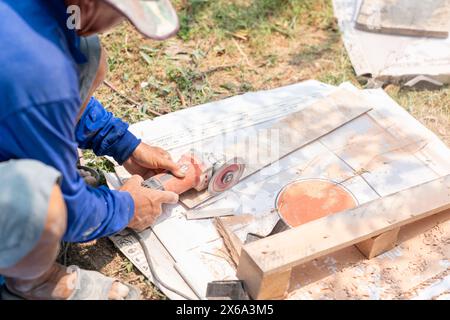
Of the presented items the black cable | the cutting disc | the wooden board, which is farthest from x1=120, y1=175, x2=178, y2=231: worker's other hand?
the wooden board

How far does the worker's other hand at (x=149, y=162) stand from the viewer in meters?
2.88

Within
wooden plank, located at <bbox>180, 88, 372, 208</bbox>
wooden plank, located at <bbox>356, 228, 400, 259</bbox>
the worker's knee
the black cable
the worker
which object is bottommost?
wooden plank, located at <bbox>356, 228, 400, 259</bbox>

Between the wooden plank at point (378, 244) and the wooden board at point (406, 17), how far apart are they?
84.1 inches

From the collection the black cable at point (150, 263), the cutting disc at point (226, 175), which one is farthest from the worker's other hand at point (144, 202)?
the cutting disc at point (226, 175)

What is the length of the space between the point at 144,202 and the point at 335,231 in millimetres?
898

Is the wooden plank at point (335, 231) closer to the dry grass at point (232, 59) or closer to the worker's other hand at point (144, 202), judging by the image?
the worker's other hand at point (144, 202)

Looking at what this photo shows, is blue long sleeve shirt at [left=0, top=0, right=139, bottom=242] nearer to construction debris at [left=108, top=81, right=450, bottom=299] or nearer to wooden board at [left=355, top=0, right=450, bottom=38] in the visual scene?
construction debris at [left=108, top=81, right=450, bottom=299]

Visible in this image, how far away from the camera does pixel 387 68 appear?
13.2 feet

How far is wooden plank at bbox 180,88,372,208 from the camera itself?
3184 millimetres

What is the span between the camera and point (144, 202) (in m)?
2.66

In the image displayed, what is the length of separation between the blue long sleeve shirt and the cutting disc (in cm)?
87
